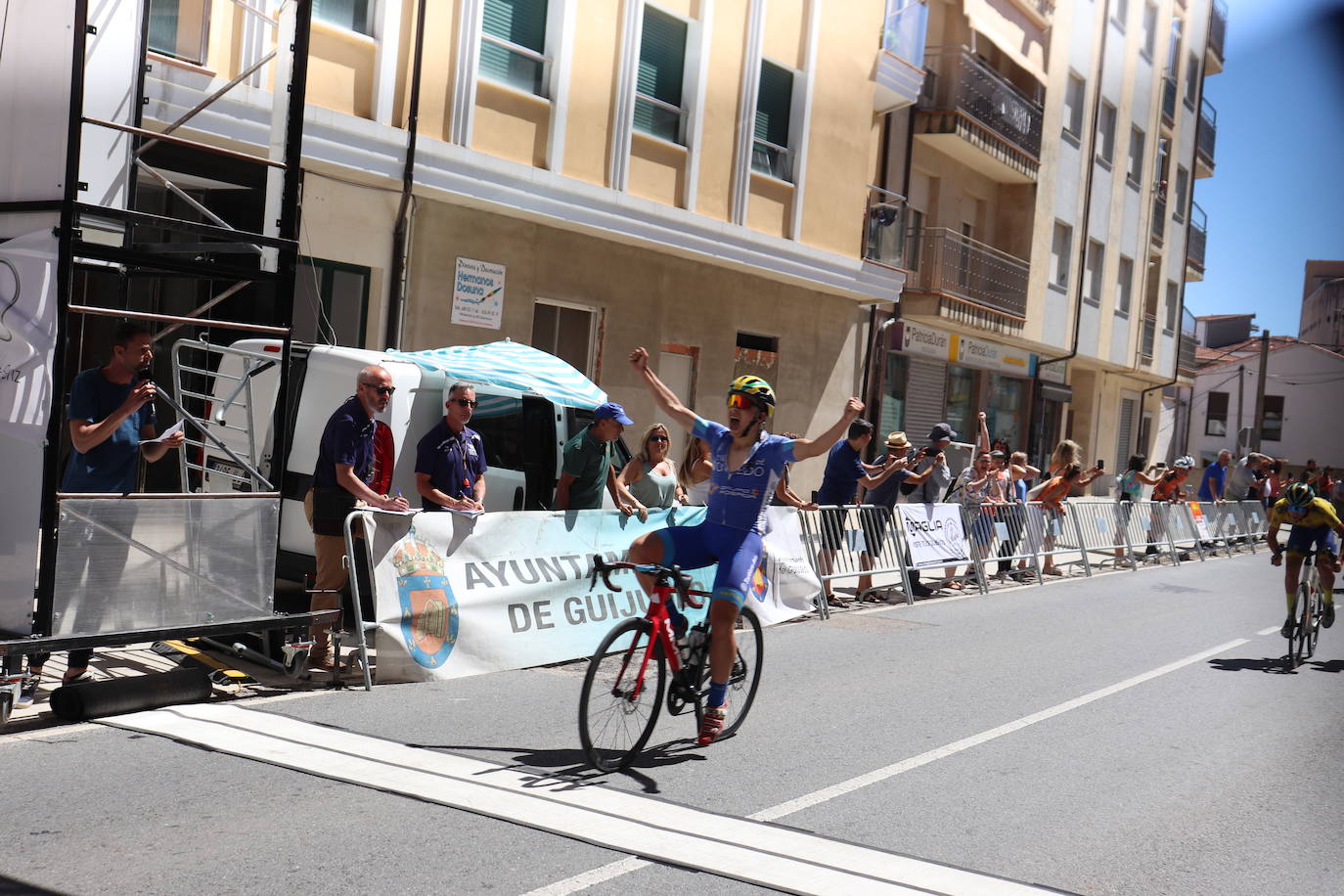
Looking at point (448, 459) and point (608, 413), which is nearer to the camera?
point (448, 459)

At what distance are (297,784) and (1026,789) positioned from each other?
11.0ft

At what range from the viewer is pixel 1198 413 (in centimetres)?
5278

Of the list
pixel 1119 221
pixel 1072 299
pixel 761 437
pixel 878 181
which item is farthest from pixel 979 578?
pixel 1119 221

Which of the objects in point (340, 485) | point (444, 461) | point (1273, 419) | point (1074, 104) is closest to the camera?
point (1273, 419)

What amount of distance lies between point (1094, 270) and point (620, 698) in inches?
1169

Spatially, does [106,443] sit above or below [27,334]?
below

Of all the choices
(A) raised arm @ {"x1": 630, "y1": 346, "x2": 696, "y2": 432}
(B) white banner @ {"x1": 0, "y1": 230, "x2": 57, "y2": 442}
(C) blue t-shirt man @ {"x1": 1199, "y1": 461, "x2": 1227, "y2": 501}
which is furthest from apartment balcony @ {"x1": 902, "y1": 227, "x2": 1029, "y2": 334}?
(B) white banner @ {"x1": 0, "y1": 230, "x2": 57, "y2": 442}

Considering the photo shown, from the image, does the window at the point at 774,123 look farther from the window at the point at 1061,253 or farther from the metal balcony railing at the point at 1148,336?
the metal balcony railing at the point at 1148,336

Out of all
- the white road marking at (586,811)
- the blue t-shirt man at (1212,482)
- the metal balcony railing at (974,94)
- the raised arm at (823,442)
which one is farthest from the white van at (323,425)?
the blue t-shirt man at (1212,482)

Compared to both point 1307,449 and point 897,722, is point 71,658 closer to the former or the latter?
point 897,722

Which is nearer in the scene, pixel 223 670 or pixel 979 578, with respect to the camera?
pixel 223 670

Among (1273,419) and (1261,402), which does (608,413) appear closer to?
(1261,402)

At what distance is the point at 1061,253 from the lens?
3089cm

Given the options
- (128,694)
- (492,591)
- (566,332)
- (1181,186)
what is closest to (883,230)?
(566,332)
